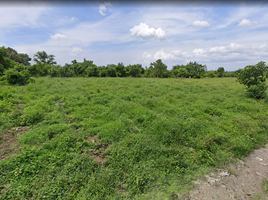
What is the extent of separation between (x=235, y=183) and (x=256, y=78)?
10982 mm

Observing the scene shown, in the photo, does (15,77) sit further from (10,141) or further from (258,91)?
(258,91)

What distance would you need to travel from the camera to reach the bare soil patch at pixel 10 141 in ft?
13.2

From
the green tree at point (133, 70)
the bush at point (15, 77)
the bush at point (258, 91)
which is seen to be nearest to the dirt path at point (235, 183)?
the bush at point (258, 91)

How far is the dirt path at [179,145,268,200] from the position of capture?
303 cm

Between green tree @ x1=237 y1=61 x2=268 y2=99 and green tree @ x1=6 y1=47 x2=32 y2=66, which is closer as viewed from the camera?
green tree @ x1=237 y1=61 x2=268 y2=99

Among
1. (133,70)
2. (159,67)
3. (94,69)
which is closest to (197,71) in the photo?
(159,67)

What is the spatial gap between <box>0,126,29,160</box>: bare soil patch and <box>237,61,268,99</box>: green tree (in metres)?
14.4

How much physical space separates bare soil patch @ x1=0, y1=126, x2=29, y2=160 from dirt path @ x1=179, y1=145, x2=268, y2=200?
193 inches

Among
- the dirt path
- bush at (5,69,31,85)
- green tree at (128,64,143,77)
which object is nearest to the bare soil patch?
the dirt path

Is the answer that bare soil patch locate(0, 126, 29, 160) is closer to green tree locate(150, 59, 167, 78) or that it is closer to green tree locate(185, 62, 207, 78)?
green tree locate(150, 59, 167, 78)

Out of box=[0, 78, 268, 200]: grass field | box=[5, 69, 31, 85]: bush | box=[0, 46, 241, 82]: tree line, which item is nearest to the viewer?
box=[0, 78, 268, 200]: grass field

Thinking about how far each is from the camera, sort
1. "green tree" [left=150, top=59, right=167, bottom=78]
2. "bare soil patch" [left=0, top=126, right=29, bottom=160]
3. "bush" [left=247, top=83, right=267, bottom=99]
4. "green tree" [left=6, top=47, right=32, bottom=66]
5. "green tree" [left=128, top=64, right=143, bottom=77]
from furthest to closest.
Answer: "green tree" [left=128, top=64, right=143, bottom=77] < "green tree" [left=150, top=59, right=167, bottom=78] < "green tree" [left=6, top=47, right=32, bottom=66] < "bush" [left=247, top=83, right=267, bottom=99] < "bare soil patch" [left=0, top=126, right=29, bottom=160]

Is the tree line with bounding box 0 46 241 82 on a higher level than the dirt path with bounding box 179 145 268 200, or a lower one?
higher

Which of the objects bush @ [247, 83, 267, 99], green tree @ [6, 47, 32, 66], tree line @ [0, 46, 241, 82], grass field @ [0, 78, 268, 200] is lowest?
grass field @ [0, 78, 268, 200]
